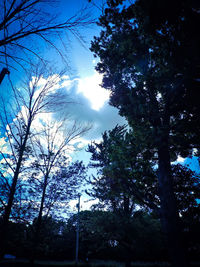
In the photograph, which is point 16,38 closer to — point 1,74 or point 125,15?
point 1,74

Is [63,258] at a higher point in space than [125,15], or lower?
lower

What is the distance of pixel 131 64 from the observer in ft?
21.8

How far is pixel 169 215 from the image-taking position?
4691mm

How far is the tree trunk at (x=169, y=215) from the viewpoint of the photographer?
163 inches

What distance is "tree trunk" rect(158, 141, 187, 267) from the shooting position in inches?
163

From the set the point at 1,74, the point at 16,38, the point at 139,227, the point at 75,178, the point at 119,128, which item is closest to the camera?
the point at 16,38

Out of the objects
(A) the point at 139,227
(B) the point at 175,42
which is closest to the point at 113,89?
(B) the point at 175,42

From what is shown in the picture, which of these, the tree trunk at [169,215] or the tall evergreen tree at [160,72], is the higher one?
the tall evergreen tree at [160,72]

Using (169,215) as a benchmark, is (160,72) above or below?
above

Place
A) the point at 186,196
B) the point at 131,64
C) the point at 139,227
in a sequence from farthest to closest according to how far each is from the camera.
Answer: the point at 186,196, the point at 139,227, the point at 131,64

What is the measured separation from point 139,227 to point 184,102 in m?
7.25

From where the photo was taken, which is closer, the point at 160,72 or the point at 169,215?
the point at 169,215

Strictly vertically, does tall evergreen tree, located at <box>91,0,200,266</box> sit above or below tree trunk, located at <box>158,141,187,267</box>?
above

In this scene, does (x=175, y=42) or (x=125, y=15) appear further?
(x=125, y=15)
